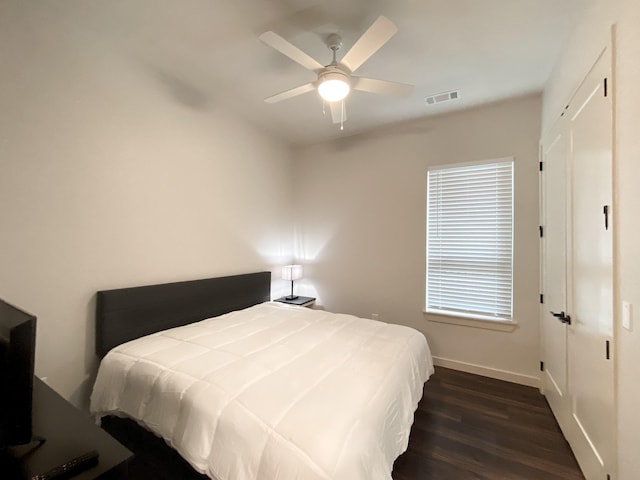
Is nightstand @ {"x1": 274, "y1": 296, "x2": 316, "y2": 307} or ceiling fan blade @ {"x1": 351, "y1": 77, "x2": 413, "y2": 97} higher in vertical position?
ceiling fan blade @ {"x1": 351, "y1": 77, "x2": 413, "y2": 97}

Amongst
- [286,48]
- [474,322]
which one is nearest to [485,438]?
[474,322]

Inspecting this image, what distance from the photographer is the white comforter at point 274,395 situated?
113 centimetres

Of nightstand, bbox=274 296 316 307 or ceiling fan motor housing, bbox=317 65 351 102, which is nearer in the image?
ceiling fan motor housing, bbox=317 65 351 102

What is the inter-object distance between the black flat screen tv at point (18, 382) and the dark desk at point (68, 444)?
106 millimetres

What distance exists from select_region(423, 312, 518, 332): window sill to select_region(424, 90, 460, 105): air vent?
240 cm

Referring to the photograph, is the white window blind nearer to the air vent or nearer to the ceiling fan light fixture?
the air vent

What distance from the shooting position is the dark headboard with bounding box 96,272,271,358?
207cm

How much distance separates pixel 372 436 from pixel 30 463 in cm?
126

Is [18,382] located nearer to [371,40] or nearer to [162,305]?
[162,305]

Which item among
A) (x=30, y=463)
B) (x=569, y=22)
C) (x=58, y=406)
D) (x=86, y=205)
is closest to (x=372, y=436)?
(x=30, y=463)

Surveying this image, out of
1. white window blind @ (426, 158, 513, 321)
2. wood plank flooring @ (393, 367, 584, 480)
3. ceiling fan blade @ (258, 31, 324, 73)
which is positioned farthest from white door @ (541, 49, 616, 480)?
ceiling fan blade @ (258, 31, 324, 73)

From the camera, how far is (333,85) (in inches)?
75.4

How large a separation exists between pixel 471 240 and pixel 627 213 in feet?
6.28

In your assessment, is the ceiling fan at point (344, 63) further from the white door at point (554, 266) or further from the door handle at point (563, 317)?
the door handle at point (563, 317)
